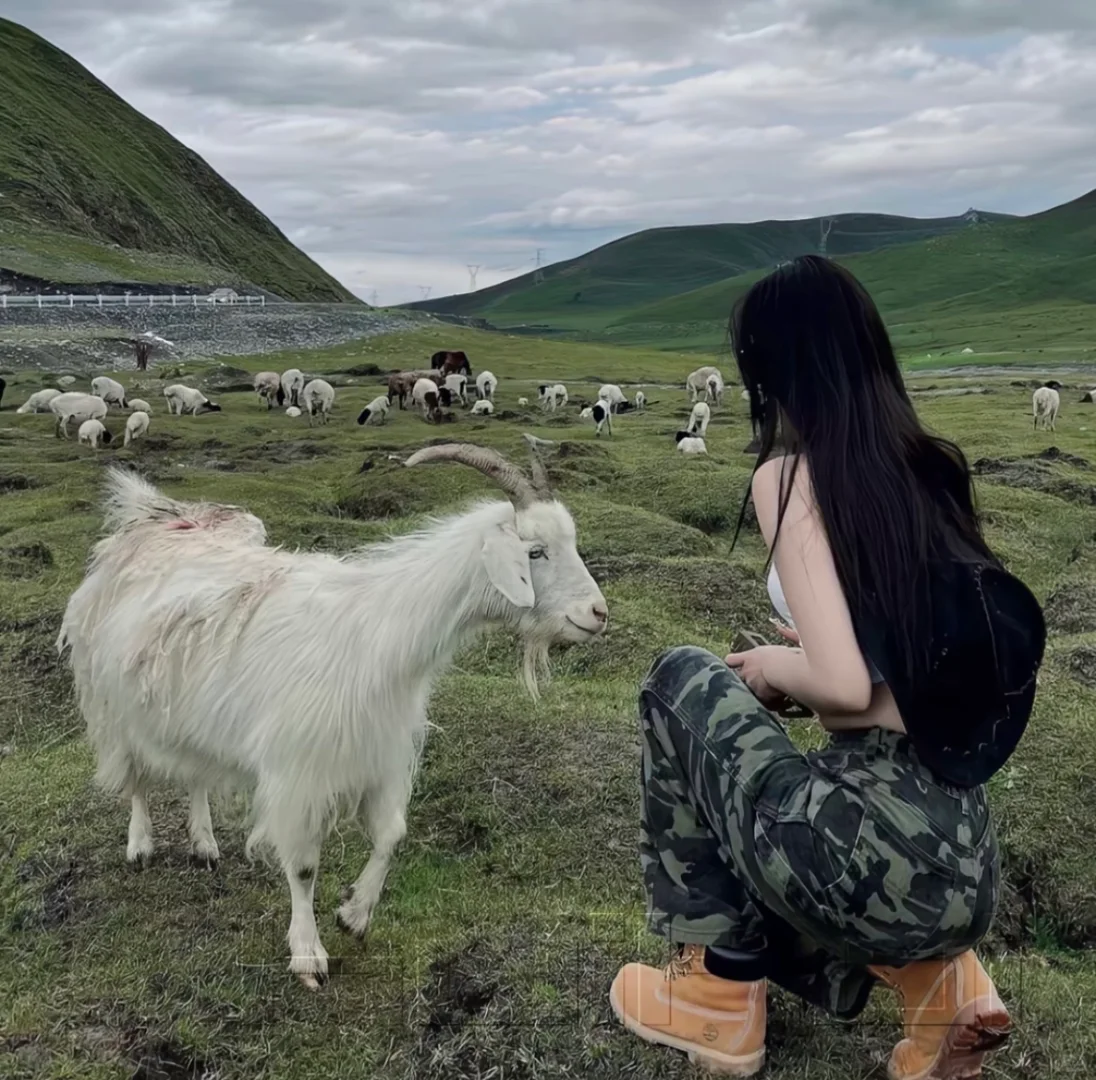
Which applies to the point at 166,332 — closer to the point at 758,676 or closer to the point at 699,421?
the point at 699,421

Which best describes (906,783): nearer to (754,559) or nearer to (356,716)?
(356,716)

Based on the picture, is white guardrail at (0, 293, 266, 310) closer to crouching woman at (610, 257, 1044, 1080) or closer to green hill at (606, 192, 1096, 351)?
crouching woman at (610, 257, 1044, 1080)

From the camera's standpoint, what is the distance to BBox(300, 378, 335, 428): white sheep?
84.7 ft

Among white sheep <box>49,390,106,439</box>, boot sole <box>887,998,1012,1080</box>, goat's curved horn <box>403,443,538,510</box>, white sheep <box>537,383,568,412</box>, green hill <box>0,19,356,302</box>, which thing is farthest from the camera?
green hill <box>0,19,356,302</box>

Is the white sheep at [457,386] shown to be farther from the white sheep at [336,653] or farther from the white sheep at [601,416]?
the white sheep at [336,653]

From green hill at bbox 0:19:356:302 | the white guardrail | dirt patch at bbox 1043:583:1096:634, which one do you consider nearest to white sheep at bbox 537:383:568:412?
dirt patch at bbox 1043:583:1096:634

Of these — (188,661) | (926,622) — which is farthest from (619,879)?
(926,622)

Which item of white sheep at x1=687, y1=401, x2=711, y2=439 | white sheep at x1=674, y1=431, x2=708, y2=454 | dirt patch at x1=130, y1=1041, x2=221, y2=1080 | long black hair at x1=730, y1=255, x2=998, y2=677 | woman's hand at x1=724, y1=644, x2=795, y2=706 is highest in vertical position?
long black hair at x1=730, y1=255, x2=998, y2=677

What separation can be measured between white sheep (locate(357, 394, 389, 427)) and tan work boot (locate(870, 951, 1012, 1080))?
23633 millimetres

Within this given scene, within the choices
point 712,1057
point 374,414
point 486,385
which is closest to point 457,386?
point 486,385

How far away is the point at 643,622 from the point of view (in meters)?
7.98

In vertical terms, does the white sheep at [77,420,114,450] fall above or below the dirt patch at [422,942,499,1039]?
below

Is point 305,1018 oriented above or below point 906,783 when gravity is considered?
below

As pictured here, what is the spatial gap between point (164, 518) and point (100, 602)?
52cm
